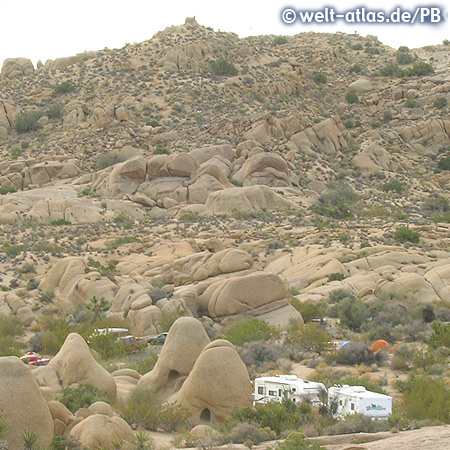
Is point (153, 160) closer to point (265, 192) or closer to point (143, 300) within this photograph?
point (265, 192)

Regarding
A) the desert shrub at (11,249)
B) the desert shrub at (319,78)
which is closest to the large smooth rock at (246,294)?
the desert shrub at (11,249)

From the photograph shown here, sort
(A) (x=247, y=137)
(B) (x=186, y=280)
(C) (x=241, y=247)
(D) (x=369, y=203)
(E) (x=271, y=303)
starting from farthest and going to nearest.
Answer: (A) (x=247, y=137) < (D) (x=369, y=203) < (C) (x=241, y=247) < (B) (x=186, y=280) < (E) (x=271, y=303)

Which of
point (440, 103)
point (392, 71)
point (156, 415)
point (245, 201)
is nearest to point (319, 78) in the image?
point (392, 71)

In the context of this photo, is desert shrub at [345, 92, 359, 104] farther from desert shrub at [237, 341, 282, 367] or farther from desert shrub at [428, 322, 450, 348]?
desert shrub at [237, 341, 282, 367]

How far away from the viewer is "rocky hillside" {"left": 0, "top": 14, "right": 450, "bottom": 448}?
37.4 m

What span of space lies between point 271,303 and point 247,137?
4214 cm

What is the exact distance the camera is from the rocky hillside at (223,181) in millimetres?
37406

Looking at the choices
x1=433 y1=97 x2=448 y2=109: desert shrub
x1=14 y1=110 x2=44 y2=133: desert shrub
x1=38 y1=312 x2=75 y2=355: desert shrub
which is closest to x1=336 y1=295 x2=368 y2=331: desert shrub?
x1=38 y1=312 x2=75 y2=355: desert shrub

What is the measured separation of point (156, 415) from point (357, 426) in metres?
4.79

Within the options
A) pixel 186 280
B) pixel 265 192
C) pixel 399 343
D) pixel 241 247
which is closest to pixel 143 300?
pixel 186 280

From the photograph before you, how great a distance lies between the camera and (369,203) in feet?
216

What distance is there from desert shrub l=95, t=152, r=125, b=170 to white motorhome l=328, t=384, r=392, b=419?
55.2 metres

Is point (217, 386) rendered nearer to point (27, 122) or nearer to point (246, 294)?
point (246, 294)

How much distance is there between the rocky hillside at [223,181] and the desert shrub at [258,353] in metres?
4.89
